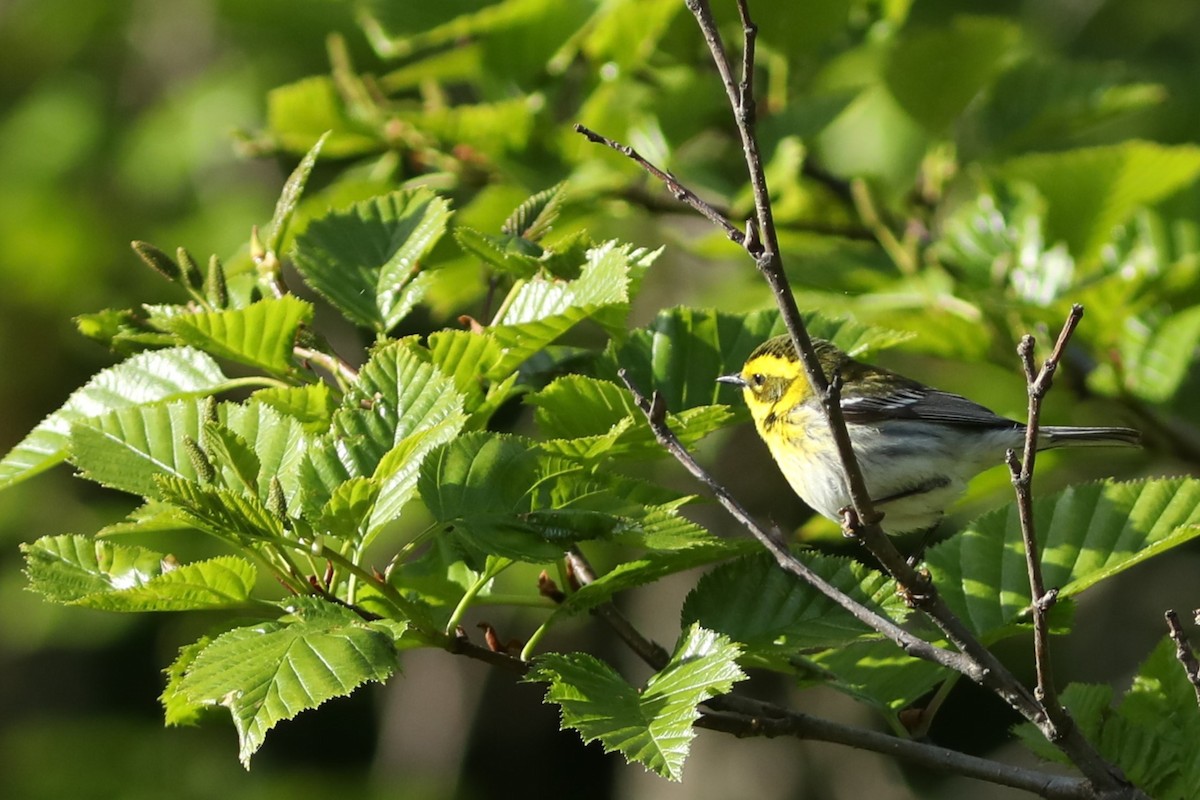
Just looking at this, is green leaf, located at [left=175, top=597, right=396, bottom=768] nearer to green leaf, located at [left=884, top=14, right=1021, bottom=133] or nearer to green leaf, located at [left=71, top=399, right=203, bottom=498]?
green leaf, located at [left=71, top=399, right=203, bottom=498]

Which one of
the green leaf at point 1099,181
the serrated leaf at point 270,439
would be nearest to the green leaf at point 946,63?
the green leaf at point 1099,181

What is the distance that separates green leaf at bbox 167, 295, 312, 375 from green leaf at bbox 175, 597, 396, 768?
46 cm

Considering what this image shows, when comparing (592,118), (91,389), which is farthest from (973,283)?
(91,389)

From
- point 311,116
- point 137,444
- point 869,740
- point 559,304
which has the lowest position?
point 869,740

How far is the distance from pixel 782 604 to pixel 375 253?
0.86 m

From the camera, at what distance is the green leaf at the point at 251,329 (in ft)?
6.09

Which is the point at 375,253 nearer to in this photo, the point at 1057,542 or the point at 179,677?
the point at 179,677

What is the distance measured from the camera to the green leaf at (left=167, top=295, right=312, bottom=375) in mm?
1857

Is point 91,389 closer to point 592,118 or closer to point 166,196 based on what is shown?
point 592,118

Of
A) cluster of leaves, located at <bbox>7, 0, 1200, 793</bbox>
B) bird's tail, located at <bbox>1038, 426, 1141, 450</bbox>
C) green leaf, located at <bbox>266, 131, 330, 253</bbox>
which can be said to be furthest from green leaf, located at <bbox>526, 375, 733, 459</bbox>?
bird's tail, located at <bbox>1038, 426, 1141, 450</bbox>

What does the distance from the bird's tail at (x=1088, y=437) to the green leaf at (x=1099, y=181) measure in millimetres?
560

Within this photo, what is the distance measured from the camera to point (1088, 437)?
9.46ft

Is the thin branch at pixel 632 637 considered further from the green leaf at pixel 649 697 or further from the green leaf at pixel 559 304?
the green leaf at pixel 559 304

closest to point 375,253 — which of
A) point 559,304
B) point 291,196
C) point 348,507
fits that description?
point 291,196
